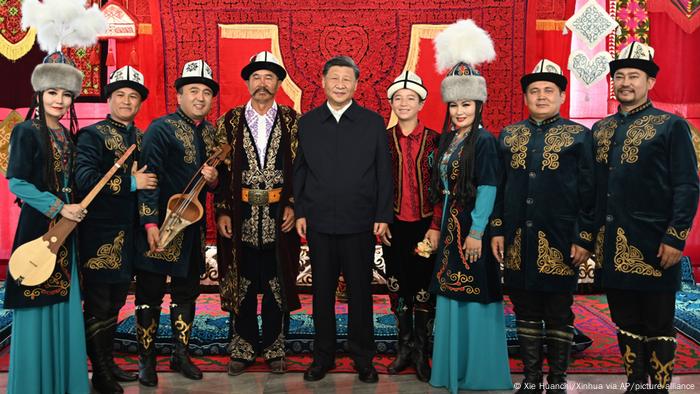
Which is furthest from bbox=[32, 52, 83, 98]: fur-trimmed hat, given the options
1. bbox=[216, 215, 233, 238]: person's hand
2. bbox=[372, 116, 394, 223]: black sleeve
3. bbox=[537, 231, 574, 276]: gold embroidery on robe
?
bbox=[537, 231, 574, 276]: gold embroidery on robe

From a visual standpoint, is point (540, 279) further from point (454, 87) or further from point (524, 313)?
point (454, 87)

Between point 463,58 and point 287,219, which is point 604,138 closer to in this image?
point 463,58

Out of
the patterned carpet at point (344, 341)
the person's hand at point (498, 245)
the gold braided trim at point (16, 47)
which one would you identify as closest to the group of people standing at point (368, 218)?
the person's hand at point (498, 245)

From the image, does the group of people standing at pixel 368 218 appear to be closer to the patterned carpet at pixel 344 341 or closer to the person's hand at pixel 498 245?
the person's hand at pixel 498 245

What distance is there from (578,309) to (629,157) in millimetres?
2202

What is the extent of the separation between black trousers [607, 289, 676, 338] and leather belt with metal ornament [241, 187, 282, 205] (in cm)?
170

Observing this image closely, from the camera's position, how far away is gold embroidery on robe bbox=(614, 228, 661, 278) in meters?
2.52

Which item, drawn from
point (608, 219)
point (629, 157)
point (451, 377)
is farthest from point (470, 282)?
point (629, 157)

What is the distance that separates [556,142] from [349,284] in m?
→ 1.23

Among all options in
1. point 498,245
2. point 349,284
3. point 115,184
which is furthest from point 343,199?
point 115,184

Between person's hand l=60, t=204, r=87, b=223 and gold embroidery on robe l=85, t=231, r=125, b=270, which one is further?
gold embroidery on robe l=85, t=231, r=125, b=270

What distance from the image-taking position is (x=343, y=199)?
9.59 ft

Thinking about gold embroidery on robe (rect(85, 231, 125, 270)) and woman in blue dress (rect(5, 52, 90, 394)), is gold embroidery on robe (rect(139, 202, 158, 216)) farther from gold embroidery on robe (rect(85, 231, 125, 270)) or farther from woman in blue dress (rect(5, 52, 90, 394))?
woman in blue dress (rect(5, 52, 90, 394))

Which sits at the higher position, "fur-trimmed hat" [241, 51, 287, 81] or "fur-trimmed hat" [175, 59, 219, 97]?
"fur-trimmed hat" [241, 51, 287, 81]
